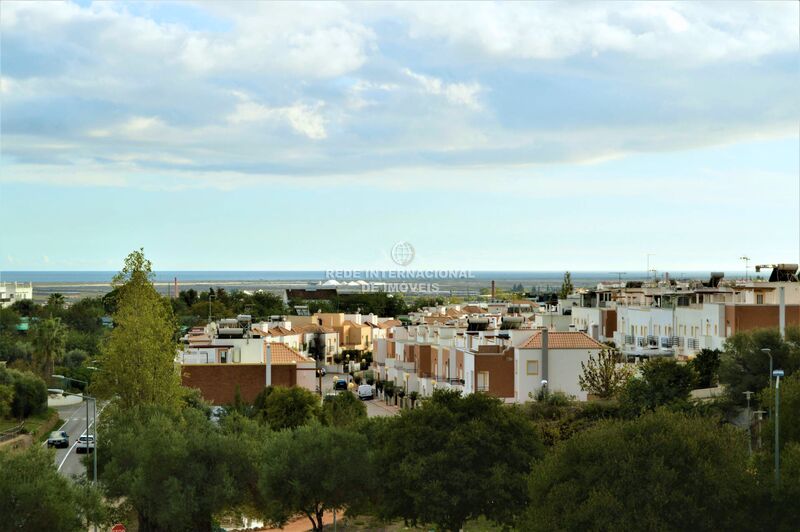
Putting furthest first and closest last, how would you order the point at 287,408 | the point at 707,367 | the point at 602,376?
the point at 707,367 < the point at 602,376 < the point at 287,408

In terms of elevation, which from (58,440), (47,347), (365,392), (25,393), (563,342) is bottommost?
(58,440)

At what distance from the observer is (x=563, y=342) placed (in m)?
66.1

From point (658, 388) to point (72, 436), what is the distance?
3383cm

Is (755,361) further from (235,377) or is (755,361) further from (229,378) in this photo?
(229,378)

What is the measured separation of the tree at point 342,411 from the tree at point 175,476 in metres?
12.8

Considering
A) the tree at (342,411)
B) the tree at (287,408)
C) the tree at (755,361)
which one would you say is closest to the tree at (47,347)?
the tree at (287,408)

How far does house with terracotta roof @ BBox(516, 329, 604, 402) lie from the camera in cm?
6506

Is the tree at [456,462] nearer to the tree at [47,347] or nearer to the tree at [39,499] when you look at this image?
the tree at [39,499]

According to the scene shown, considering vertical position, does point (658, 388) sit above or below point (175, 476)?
above

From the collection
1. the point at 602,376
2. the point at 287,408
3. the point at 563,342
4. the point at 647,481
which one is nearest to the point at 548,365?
the point at 563,342

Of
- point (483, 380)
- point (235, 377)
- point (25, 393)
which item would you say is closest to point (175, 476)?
point (483, 380)

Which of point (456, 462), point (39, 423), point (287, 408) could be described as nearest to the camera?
point (456, 462)

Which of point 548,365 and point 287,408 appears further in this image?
point 548,365

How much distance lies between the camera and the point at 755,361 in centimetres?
5472
